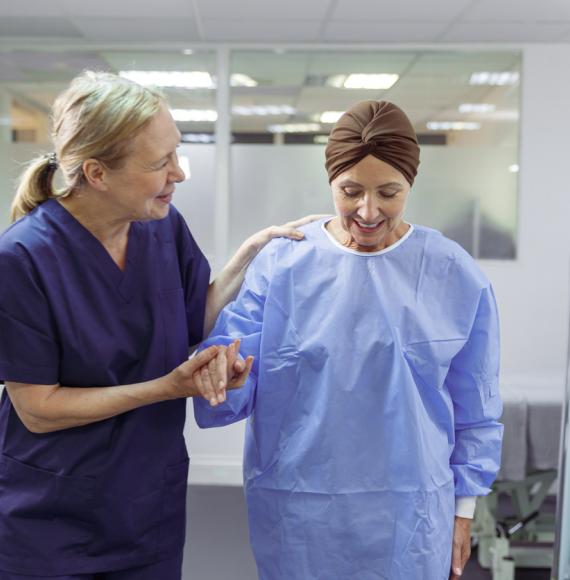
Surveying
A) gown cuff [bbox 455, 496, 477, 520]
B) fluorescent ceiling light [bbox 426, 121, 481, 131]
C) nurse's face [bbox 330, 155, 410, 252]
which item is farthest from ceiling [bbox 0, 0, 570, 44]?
gown cuff [bbox 455, 496, 477, 520]

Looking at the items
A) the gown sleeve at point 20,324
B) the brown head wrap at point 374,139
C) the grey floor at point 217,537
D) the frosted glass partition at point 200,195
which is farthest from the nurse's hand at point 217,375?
the frosted glass partition at point 200,195

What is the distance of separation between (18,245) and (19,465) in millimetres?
348

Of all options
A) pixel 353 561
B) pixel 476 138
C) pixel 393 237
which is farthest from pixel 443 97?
pixel 353 561

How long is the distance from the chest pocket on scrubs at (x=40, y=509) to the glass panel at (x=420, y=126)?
10.1 feet

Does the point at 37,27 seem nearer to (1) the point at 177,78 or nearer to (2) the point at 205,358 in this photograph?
(1) the point at 177,78

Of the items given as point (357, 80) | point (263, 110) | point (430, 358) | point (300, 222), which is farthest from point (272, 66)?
point (430, 358)

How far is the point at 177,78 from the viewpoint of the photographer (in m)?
4.05

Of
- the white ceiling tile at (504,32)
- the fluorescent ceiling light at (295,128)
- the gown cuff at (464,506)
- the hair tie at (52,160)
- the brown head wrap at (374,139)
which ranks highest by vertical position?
the white ceiling tile at (504,32)

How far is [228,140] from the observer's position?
4133 millimetres

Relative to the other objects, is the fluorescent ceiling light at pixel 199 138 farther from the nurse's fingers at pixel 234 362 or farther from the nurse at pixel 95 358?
the nurse's fingers at pixel 234 362

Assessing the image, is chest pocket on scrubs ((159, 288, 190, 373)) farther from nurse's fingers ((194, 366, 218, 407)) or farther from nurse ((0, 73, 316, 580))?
nurse's fingers ((194, 366, 218, 407))

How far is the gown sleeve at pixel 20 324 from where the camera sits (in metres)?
1.12

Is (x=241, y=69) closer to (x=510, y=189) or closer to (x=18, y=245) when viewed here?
(x=510, y=189)

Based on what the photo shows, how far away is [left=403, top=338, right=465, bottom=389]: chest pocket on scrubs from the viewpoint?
122cm
